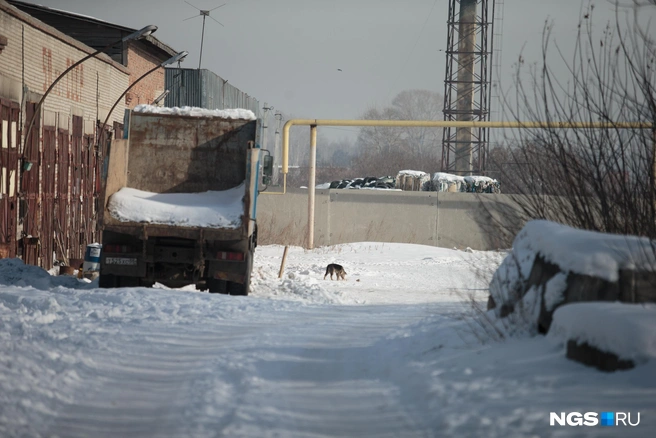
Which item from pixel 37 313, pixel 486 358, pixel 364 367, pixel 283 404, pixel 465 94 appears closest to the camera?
pixel 283 404

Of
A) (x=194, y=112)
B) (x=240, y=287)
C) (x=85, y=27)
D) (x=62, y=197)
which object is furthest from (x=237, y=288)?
(x=85, y=27)

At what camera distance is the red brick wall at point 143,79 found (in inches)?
1113

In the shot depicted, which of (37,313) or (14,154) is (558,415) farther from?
(14,154)

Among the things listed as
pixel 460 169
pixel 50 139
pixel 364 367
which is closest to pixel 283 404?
pixel 364 367

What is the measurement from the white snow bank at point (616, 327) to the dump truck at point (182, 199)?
7450 mm

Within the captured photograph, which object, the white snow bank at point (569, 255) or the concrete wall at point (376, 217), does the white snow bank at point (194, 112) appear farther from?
the concrete wall at point (376, 217)

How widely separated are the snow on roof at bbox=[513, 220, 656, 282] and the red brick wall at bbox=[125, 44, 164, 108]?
22.9 m

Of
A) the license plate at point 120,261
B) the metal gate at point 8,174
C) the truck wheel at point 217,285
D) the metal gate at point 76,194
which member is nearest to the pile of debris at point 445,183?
the metal gate at point 76,194

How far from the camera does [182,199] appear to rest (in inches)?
513

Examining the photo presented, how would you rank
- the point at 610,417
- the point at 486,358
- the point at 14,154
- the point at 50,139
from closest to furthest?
the point at 610,417 → the point at 486,358 → the point at 14,154 → the point at 50,139

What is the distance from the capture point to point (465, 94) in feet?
154

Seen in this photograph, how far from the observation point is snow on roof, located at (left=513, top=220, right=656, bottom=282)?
5.37m

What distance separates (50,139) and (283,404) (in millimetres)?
15152

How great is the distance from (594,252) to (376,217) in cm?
2466
